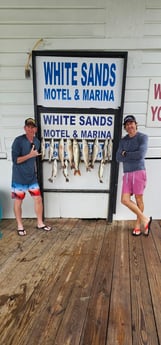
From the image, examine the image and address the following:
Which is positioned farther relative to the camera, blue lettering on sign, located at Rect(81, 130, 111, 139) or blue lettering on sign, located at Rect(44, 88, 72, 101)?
blue lettering on sign, located at Rect(81, 130, 111, 139)

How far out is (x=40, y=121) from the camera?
3.23 m

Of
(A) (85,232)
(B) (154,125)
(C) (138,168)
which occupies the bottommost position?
(A) (85,232)

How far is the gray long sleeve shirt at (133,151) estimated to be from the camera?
2.88 metres

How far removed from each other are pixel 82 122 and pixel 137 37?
130cm

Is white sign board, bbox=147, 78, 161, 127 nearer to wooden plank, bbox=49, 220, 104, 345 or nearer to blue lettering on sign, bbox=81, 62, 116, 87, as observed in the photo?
blue lettering on sign, bbox=81, 62, 116, 87

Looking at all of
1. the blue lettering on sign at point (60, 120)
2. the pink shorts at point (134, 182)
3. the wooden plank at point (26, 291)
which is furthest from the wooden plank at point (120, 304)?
the blue lettering on sign at point (60, 120)

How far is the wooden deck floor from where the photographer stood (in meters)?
1.65

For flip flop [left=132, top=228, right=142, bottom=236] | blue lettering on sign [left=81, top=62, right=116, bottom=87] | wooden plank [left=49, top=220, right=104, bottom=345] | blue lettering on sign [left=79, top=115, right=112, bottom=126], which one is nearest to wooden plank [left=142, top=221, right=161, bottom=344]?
flip flop [left=132, top=228, right=142, bottom=236]

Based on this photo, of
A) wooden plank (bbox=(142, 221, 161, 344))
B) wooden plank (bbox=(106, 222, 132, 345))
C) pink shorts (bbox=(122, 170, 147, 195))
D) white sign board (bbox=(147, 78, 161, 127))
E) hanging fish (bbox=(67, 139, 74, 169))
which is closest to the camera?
wooden plank (bbox=(106, 222, 132, 345))

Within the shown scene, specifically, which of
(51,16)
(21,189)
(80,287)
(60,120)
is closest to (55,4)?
(51,16)

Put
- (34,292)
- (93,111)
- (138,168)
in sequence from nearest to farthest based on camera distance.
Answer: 1. (34,292)
2. (138,168)
3. (93,111)

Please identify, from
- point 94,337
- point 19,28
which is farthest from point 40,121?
point 94,337

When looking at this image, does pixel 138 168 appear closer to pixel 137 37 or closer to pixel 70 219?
pixel 70 219

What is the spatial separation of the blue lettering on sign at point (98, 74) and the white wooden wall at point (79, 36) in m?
0.23
